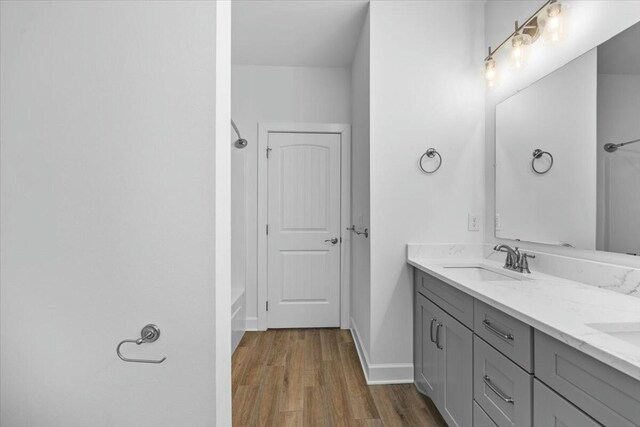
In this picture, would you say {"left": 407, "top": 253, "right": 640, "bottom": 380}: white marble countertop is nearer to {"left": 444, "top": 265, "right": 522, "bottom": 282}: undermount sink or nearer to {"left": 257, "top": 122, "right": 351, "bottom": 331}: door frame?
{"left": 444, "top": 265, "right": 522, "bottom": 282}: undermount sink

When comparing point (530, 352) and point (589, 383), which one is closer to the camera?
point (589, 383)

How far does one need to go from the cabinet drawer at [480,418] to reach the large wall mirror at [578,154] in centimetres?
92

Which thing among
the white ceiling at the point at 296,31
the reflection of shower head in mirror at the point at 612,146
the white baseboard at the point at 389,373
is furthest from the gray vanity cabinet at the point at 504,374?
the white ceiling at the point at 296,31

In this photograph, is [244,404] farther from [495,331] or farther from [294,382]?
[495,331]

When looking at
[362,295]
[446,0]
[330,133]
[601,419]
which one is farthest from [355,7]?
[601,419]

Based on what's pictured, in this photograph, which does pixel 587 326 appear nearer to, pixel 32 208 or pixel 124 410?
pixel 124 410

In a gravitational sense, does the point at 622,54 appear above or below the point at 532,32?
below

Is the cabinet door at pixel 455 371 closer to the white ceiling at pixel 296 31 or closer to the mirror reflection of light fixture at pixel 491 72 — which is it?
the mirror reflection of light fixture at pixel 491 72

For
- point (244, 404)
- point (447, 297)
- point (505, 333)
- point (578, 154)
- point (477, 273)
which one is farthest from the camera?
point (477, 273)

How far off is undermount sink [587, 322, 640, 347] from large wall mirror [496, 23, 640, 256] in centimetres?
50

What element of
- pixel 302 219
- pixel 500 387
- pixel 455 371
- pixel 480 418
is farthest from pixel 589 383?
pixel 302 219

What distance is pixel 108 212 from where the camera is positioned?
86 cm

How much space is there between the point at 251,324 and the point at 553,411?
8.92 feet

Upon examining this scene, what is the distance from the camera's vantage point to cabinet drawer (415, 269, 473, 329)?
56.9 inches
